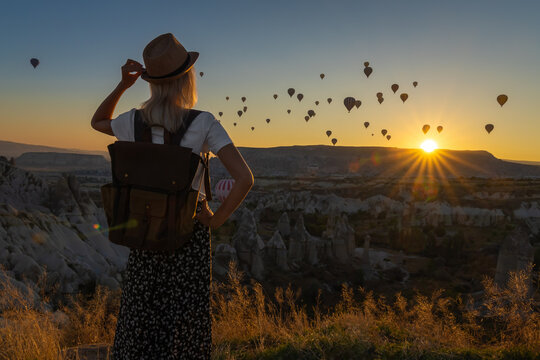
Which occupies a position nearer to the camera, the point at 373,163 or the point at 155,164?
the point at 155,164

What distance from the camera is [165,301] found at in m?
1.93

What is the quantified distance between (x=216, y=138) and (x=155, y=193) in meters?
0.37

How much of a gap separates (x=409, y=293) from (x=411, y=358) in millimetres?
16696

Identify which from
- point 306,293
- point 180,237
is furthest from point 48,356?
point 306,293

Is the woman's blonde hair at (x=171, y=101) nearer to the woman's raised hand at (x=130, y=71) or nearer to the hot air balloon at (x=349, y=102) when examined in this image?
the woman's raised hand at (x=130, y=71)

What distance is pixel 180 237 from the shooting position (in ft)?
5.75

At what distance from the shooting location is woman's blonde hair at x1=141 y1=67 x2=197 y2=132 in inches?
69.8

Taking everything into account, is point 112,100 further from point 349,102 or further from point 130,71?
point 349,102

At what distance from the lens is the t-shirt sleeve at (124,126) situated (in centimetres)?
191

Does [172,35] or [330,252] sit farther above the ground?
[172,35]

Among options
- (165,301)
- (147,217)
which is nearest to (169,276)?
(165,301)

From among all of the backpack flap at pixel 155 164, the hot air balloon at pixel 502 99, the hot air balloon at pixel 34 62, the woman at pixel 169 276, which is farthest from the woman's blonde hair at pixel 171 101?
the hot air balloon at pixel 502 99

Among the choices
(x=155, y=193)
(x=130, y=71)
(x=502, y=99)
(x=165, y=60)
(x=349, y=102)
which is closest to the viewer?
(x=155, y=193)

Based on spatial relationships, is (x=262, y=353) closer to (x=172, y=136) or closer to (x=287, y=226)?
(x=172, y=136)
